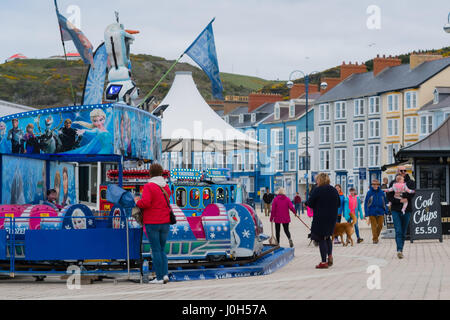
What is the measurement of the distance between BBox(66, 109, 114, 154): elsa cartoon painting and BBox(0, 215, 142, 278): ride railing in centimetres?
158

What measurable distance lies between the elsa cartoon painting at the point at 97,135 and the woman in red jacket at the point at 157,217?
2026mm

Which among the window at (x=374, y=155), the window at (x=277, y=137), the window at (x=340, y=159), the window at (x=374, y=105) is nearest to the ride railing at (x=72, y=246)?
the window at (x=374, y=155)

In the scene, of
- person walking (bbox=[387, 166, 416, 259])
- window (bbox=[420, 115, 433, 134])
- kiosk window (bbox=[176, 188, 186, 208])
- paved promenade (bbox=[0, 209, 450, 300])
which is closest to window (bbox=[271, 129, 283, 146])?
window (bbox=[420, 115, 433, 134])

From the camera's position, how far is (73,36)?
55.1ft

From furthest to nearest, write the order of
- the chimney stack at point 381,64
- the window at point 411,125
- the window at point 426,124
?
the chimney stack at point 381,64 < the window at point 411,125 < the window at point 426,124

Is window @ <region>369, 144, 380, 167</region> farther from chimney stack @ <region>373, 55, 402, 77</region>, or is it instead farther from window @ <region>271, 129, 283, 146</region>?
window @ <region>271, 129, 283, 146</region>

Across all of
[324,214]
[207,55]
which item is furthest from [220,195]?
[324,214]

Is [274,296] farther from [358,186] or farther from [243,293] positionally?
[358,186]

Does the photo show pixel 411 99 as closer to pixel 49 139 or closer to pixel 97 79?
pixel 97 79

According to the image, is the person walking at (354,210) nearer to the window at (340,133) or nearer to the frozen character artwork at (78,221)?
the frozen character artwork at (78,221)

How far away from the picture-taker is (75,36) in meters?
16.8

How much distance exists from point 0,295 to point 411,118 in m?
66.6

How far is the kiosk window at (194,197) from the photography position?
2433 centimetres
